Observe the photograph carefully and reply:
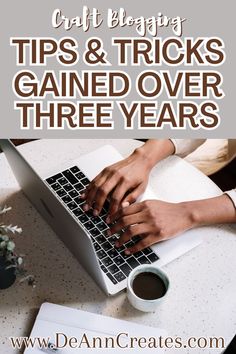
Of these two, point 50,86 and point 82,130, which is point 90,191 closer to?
point 82,130

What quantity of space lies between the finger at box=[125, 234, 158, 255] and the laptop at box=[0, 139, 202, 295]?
13 mm

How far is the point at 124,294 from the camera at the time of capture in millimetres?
1024

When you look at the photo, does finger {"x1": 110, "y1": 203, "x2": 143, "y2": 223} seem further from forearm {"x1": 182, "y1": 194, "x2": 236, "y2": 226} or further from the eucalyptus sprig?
the eucalyptus sprig

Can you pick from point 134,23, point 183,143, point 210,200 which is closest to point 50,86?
point 134,23

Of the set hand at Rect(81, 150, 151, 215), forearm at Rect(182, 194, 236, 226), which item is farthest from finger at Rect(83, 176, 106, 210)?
forearm at Rect(182, 194, 236, 226)

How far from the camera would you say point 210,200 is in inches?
46.3

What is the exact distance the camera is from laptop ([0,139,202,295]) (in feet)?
3.08

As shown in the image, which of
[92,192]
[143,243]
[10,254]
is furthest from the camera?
[92,192]

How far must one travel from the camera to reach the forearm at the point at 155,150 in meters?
1.26

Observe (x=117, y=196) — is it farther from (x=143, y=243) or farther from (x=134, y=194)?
(x=143, y=243)

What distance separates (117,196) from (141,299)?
291mm

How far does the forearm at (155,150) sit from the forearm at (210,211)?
157 mm

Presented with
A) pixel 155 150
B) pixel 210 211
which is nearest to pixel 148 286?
pixel 210 211

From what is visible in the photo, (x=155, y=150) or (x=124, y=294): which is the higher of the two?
(x=155, y=150)
